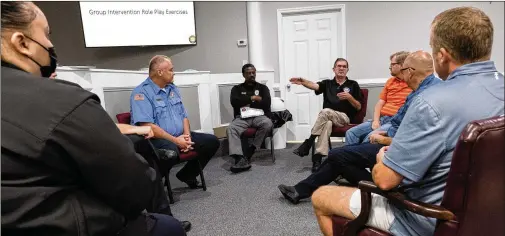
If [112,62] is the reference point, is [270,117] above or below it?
below

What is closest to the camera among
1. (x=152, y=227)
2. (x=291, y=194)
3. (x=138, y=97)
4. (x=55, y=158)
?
(x=55, y=158)

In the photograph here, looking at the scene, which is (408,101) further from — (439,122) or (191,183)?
(191,183)

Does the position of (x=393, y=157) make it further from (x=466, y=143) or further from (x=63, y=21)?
(x=63, y=21)

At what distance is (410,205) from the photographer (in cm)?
101

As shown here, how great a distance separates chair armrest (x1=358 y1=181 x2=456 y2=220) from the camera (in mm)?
911

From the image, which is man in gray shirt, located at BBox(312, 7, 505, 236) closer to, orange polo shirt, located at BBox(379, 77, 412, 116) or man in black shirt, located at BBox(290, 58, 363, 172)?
orange polo shirt, located at BBox(379, 77, 412, 116)

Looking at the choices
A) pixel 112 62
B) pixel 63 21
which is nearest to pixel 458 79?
pixel 112 62

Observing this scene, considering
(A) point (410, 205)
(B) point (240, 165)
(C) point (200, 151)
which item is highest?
(A) point (410, 205)

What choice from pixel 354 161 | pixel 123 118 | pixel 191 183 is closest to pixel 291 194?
pixel 354 161

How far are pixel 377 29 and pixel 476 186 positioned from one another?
164 inches

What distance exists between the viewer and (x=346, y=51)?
186 inches

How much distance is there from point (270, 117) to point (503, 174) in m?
3.15

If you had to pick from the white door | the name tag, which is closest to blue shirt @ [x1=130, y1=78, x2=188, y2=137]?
the name tag

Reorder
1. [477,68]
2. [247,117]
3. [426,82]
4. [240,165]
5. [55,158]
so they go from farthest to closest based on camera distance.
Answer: [247,117] < [240,165] < [426,82] < [477,68] < [55,158]
